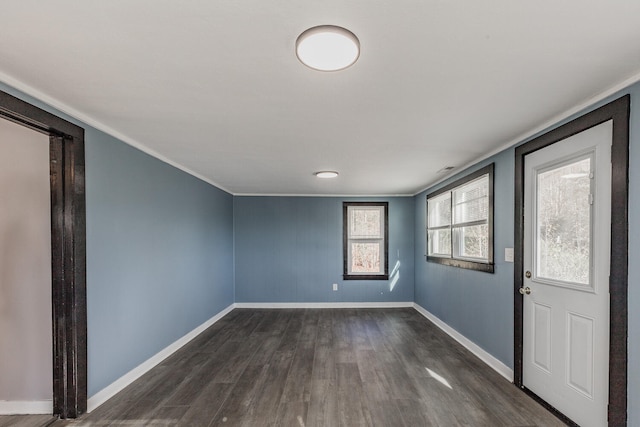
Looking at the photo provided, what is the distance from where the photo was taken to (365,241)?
6.09 m

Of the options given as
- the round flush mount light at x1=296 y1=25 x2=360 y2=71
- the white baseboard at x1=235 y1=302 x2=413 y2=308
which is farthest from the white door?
the white baseboard at x1=235 y1=302 x2=413 y2=308

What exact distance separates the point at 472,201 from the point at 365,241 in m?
2.59

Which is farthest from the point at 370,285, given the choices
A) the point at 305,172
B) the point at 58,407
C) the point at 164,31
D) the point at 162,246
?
the point at 164,31

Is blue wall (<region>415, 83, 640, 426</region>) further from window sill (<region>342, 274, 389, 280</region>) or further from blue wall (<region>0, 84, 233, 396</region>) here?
blue wall (<region>0, 84, 233, 396</region>)

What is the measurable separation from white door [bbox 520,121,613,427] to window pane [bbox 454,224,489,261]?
30.4 inches

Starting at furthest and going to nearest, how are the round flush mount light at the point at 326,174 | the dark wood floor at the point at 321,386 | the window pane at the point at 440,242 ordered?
the window pane at the point at 440,242 → the round flush mount light at the point at 326,174 → the dark wood floor at the point at 321,386

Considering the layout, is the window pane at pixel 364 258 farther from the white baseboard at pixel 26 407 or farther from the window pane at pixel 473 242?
the white baseboard at pixel 26 407

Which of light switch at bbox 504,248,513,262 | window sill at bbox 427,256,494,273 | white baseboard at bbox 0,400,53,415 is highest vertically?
light switch at bbox 504,248,513,262

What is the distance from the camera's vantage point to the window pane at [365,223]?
611 centimetres

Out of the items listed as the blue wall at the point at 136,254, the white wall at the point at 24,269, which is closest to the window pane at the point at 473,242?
the blue wall at the point at 136,254

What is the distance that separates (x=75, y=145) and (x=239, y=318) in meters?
3.73

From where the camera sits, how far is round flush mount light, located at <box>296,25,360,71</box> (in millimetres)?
1283

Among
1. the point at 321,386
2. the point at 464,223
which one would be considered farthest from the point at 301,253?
the point at 321,386

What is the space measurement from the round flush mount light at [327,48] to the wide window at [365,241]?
4694mm
